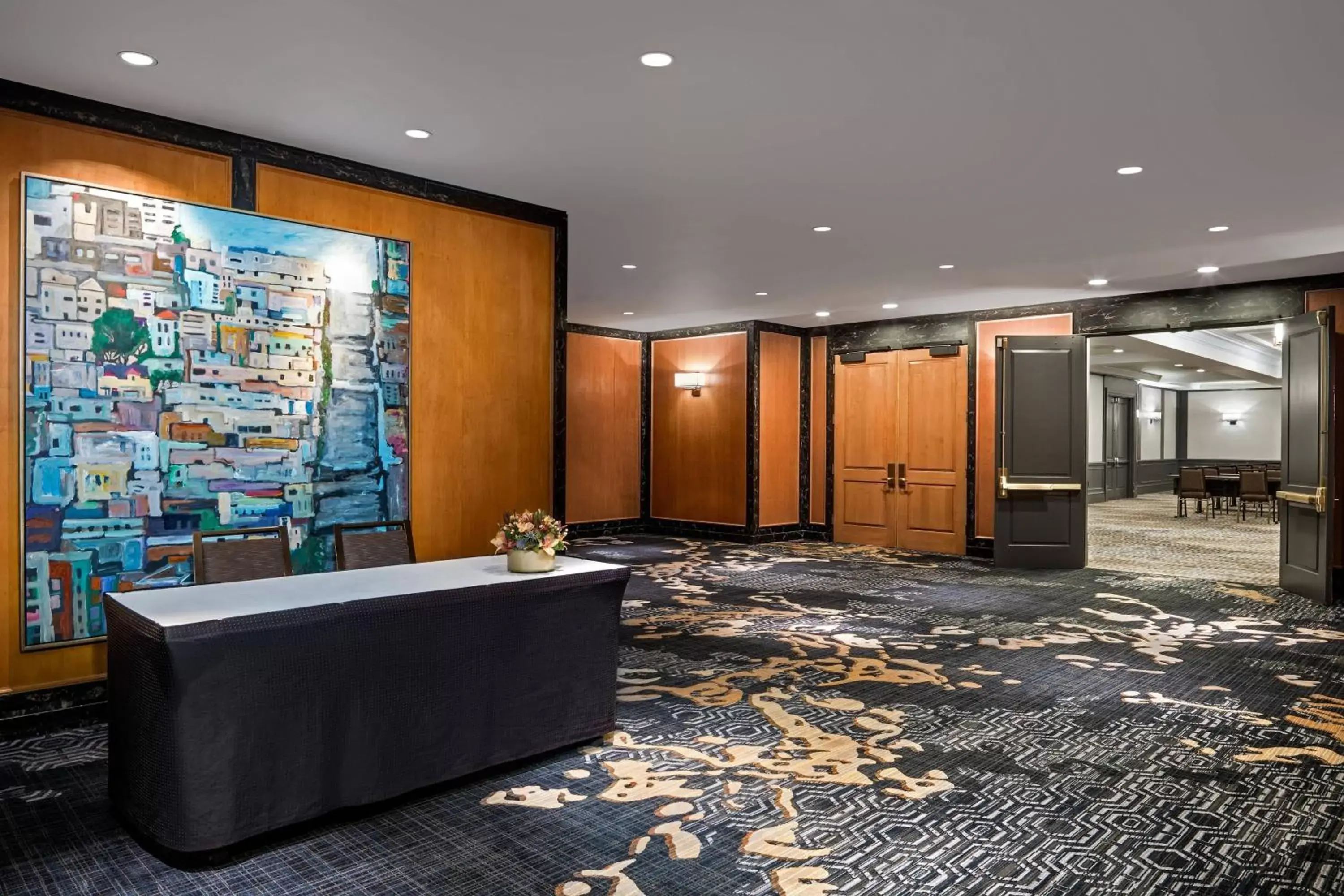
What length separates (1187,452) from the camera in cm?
2548

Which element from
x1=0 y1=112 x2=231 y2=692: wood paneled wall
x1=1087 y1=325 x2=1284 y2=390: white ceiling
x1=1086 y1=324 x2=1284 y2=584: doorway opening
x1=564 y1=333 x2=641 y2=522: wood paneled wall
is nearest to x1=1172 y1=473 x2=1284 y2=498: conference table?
x1=1086 y1=324 x2=1284 y2=584: doorway opening

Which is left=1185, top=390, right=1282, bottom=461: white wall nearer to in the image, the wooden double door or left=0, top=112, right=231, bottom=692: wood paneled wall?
the wooden double door

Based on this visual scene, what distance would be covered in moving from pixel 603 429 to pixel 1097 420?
13.4m

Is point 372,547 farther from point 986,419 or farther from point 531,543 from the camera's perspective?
point 986,419

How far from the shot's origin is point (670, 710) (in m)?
4.59

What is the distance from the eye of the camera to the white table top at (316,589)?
3.06 meters

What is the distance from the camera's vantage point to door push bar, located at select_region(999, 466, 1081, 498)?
32.2 feet

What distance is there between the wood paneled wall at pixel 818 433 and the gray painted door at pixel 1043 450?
292 centimetres

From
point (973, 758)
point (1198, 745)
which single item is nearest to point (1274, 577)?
point (1198, 745)

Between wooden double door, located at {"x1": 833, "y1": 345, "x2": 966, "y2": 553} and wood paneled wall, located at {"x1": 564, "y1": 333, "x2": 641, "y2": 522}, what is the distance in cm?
300

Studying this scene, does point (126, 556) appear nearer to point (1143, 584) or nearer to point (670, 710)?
point (670, 710)

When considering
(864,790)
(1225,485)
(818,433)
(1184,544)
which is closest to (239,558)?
(864,790)

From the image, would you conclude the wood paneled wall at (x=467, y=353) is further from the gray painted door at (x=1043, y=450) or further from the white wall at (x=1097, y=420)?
the white wall at (x=1097, y=420)

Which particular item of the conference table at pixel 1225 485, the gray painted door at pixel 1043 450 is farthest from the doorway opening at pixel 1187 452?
the gray painted door at pixel 1043 450
